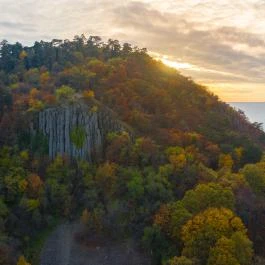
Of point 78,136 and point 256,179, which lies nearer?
point 256,179

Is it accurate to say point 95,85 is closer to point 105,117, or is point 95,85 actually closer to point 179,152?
point 105,117

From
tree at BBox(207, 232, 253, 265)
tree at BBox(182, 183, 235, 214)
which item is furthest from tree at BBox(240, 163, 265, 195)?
tree at BBox(207, 232, 253, 265)

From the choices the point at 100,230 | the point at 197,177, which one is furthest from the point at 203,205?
the point at 100,230

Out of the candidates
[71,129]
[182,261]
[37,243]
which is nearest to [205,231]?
[182,261]

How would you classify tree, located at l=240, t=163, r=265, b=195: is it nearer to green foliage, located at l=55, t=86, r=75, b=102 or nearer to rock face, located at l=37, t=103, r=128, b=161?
rock face, located at l=37, t=103, r=128, b=161

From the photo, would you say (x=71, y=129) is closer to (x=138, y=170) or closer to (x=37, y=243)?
(x=138, y=170)
